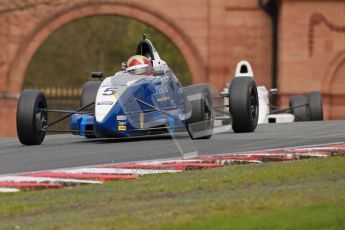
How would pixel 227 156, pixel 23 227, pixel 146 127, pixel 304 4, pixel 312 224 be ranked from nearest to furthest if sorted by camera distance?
pixel 312 224, pixel 23 227, pixel 227 156, pixel 146 127, pixel 304 4

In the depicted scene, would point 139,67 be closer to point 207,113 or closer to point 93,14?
point 207,113

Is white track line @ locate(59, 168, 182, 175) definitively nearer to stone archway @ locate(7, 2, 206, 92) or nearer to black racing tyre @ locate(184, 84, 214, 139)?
black racing tyre @ locate(184, 84, 214, 139)

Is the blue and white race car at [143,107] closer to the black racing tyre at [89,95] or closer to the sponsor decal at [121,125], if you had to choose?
the sponsor decal at [121,125]

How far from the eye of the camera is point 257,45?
39219 mm

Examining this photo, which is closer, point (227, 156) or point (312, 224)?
point (312, 224)

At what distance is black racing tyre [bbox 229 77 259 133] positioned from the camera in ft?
61.7

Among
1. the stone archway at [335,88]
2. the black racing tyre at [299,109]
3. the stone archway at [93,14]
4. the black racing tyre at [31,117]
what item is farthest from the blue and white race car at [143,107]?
the stone archway at [93,14]

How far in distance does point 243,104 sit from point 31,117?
3228 mm

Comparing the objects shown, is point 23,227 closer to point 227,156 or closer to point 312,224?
point 312,224

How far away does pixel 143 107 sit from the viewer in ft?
58.4

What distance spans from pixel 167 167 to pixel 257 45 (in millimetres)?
25622

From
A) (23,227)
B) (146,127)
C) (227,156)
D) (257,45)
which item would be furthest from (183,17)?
(23,227)

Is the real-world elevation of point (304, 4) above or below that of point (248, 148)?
above

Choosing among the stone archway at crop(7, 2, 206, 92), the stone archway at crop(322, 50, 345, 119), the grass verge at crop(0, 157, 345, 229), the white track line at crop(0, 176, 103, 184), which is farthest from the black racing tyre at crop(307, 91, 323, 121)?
the white track line at crop(0, 176, 103, 184)
